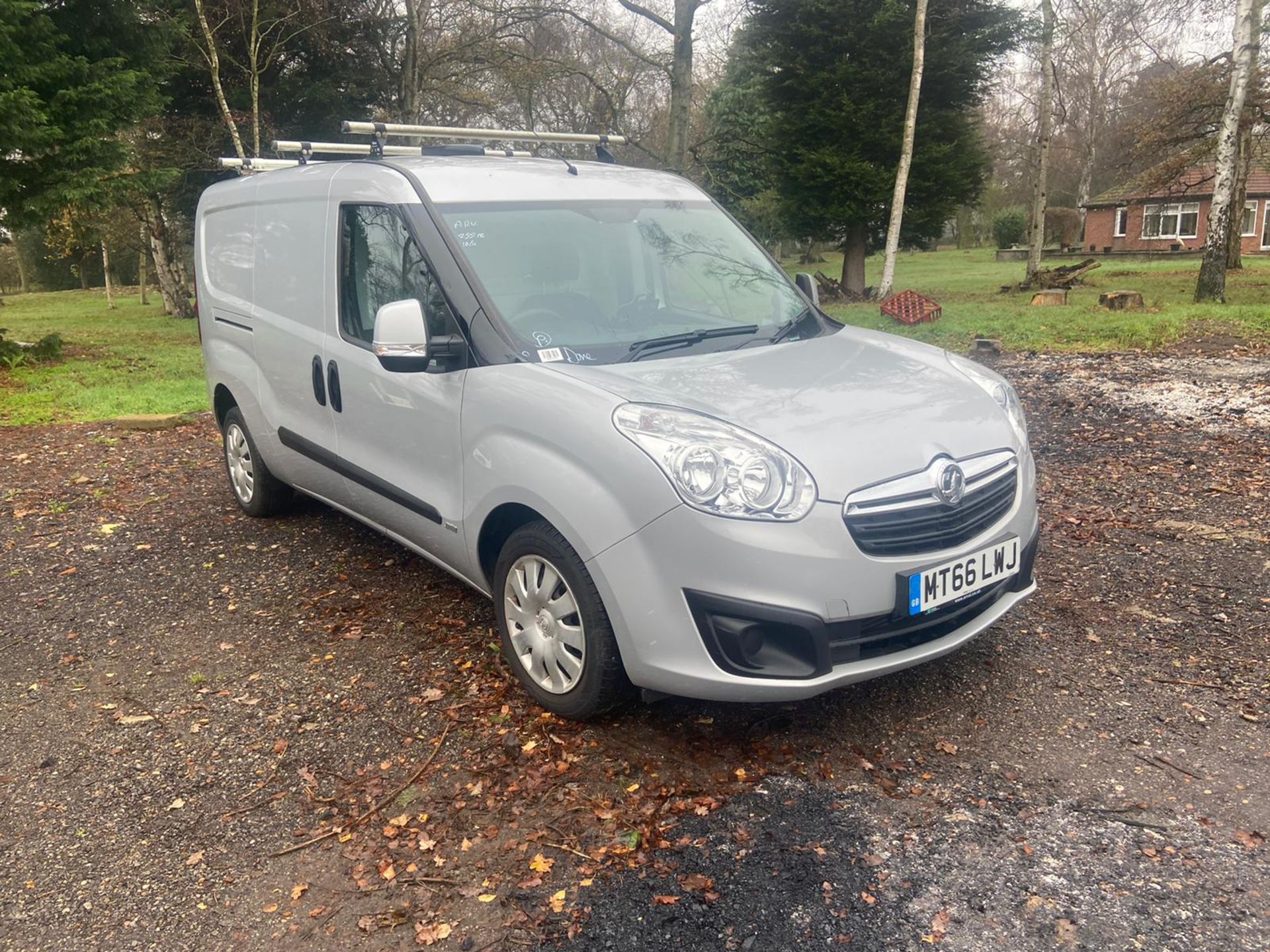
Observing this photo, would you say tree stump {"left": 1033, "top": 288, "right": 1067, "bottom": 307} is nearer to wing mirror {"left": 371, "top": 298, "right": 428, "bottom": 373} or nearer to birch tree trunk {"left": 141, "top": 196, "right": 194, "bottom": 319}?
wing mirror {"left": 371, "top": 298, "right": 428, "bottom": 373}

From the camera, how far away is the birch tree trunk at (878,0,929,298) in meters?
18.1

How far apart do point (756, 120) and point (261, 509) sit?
1084 inches

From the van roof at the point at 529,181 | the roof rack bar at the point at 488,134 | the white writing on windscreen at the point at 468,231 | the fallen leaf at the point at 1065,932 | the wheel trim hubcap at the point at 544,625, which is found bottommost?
the fallen leaf at the point at 1065,932

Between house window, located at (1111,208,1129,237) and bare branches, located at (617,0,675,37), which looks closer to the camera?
bare branches, located at (617,0,675,37)

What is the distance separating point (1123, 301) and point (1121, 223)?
3135cm

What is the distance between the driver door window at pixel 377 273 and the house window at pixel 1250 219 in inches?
1863

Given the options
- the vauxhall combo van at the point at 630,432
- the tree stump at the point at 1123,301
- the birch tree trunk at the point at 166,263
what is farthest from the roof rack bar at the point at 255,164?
the birch tree trunk at the point at 166,263

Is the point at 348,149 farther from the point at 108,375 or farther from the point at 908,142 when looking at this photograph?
the point at 908,142

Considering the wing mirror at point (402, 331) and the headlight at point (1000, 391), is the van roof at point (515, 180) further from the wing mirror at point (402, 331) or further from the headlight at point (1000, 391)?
the headlight at point (1000, 391)

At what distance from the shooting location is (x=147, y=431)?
9.28 m

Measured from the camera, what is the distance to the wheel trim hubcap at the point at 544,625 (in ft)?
11.0

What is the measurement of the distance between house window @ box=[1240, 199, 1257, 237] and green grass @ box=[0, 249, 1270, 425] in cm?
1651

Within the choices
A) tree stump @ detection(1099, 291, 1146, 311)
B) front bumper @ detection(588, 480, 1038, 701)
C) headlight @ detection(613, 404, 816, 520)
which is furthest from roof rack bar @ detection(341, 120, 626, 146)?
tree stump @ detection(1099, 291, 1146, 311)

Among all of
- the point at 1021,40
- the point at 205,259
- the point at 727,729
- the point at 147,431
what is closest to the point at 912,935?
the point at 727,729
